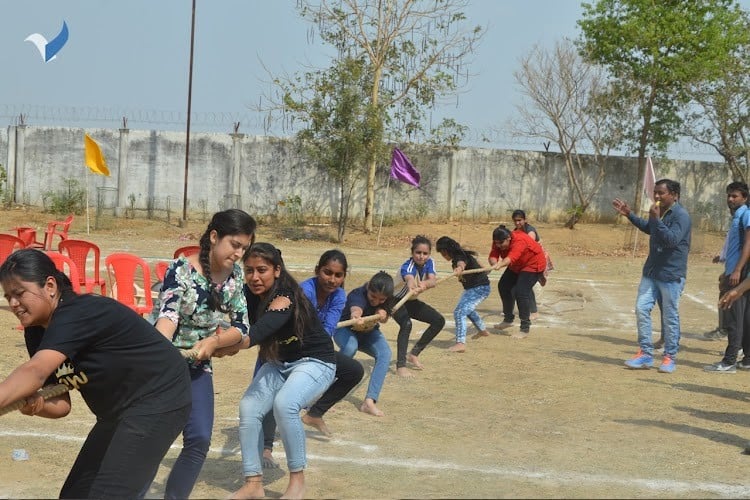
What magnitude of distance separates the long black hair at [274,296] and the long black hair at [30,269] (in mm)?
1575

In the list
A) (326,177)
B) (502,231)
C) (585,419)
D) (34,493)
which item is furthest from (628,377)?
(326,177)

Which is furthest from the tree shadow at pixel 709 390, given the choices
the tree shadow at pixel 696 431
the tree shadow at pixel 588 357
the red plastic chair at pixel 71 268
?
the red plastic chair at pixel 71 268

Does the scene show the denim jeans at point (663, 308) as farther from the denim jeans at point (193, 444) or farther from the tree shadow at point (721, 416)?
the denim jeans at point (193, 444)

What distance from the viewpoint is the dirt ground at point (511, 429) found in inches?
222

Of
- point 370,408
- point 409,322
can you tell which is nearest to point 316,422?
point 370,408

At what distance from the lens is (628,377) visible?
9375 mm

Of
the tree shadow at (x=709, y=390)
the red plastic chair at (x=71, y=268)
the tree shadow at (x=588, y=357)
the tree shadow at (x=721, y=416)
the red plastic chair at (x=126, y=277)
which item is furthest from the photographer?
the tree shadow at (x=588, y=357)

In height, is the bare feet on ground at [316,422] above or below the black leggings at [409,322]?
below

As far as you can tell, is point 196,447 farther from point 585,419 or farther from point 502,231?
point 502,231

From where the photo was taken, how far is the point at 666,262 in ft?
30.7

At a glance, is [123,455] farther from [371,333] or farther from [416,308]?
[416,308]

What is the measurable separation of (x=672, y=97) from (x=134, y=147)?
1654cm

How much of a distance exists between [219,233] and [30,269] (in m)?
1.26

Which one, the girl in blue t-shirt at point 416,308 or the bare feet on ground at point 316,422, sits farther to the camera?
the girl in blue t-shirt at point 416,308
